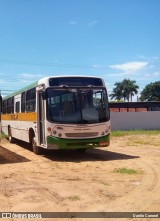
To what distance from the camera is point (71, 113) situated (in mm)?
13742

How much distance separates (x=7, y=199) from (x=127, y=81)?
100564mm

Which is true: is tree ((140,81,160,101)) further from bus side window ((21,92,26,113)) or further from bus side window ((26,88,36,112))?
bus side window ((26,88,36,112))

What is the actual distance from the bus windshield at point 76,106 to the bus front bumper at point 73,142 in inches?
26.7

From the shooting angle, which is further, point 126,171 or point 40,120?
point 40,120

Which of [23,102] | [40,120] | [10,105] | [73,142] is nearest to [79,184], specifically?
[73,142]

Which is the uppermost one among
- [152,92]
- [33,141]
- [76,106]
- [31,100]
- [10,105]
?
[152,92]

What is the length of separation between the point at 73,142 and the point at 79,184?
4600 millimetres

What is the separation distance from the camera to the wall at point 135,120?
35719mm

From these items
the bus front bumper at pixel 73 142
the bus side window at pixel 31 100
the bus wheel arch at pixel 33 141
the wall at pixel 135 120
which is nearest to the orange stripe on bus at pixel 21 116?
the bus side window at pixel 31 100

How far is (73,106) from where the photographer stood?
1380 cm

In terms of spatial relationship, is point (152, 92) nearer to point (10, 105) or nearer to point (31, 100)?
point (10, 105)

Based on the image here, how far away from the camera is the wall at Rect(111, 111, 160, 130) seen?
35719mm

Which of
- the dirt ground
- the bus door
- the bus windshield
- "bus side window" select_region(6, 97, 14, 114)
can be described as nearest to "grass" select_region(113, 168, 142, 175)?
the dirt ground

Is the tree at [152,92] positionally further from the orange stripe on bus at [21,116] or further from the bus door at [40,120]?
the bus door at [40,120]
